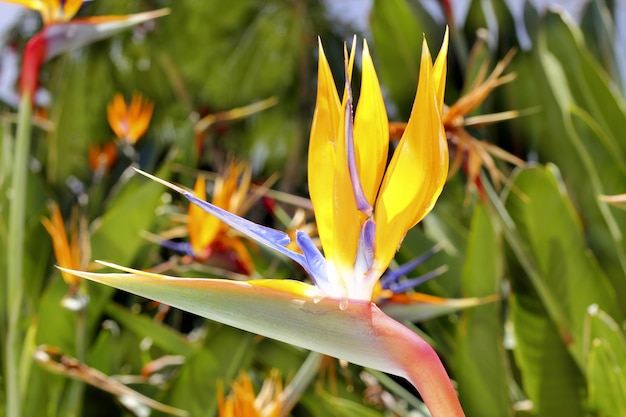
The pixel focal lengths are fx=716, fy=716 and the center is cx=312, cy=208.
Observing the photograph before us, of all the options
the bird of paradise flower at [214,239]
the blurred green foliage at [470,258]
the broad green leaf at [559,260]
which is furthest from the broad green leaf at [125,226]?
the broad green leaf at [559,260]

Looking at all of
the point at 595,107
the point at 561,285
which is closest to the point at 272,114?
the point at 595,107

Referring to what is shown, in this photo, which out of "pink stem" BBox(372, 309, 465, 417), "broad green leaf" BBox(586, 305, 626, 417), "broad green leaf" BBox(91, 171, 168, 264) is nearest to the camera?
"pink stem" BBox(372, 309, 465, 417)

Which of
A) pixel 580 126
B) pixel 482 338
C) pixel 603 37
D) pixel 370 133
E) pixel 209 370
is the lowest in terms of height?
pixel 209 370

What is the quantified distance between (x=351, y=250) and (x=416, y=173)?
0.03 m

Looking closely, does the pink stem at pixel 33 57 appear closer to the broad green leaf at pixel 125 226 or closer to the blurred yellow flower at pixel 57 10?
the blurred yellow flower at pixel 57 10

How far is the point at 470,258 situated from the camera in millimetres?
655

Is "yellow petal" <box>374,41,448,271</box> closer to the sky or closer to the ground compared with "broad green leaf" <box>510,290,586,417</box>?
closer to the sky

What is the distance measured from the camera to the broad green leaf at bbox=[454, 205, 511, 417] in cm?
63

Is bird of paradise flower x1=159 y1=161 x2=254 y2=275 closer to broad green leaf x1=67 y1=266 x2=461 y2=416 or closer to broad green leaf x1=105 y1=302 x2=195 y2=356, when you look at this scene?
broad green leaf x1=105 y1=302 x2=195 y2=356

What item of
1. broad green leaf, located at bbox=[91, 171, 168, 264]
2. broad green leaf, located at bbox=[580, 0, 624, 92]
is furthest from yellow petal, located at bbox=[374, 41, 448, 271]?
broad green leaf, located at bbox=[580, 0, 624, 92]

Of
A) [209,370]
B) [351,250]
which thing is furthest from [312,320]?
[209,370]

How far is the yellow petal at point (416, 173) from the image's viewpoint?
0.72ft

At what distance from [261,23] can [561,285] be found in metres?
2.88

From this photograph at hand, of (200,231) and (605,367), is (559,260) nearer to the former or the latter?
(605,367)
